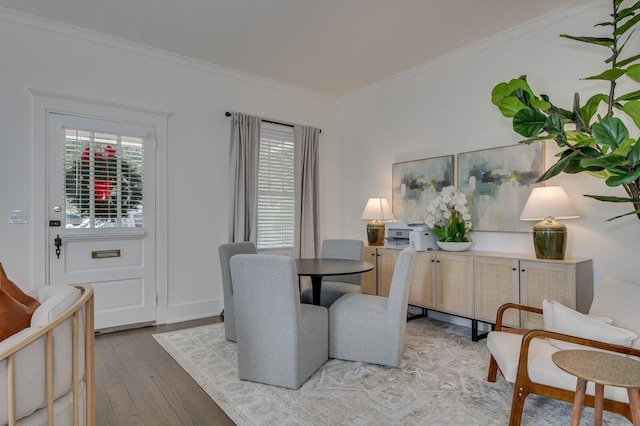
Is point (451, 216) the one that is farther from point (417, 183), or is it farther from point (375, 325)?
point (375, 325)

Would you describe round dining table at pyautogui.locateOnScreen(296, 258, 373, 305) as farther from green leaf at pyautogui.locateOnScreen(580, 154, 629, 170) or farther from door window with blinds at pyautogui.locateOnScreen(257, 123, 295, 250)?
green leaf at pyautogui.locateOnScreen(580, 154, 629, 170)

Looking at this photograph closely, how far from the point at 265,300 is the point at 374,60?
3.01 meters

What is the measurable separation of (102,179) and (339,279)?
8.42ft

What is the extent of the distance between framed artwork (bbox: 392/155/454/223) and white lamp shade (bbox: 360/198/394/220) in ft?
0.53

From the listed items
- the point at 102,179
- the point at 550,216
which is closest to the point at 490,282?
the point at 550,216

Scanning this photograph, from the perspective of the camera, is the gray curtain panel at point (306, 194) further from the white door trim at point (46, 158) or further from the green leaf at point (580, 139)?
the green leaf at point (580, 139)

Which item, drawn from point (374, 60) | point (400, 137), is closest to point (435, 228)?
point (400, 137)

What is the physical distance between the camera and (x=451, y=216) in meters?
3.58

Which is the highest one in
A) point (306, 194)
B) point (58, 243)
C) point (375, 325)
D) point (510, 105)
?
point (510, 105)

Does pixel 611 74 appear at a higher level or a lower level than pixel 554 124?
higher

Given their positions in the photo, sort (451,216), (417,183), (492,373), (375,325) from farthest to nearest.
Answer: (417,183) → (451,216) → (375,325) → (492,373)

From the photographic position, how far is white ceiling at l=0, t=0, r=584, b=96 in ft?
9.87

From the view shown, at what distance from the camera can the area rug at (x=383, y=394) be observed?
2.03m

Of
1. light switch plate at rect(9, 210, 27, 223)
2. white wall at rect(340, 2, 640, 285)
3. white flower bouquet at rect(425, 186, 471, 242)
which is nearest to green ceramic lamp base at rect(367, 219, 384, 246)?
white wall at rect(340, 2, 640, 285)
